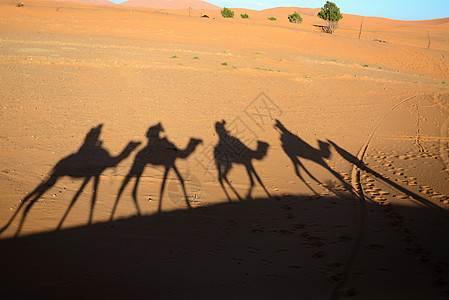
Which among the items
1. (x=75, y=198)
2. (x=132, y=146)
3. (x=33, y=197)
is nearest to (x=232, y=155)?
(x=132, y=146)

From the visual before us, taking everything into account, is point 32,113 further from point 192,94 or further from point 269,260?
point 269,260

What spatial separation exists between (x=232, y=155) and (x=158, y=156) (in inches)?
70.0

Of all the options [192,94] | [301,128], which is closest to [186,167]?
[301,128]

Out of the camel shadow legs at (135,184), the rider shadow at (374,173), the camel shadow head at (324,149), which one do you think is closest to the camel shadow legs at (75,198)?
the camel shadow legs at (135,184)

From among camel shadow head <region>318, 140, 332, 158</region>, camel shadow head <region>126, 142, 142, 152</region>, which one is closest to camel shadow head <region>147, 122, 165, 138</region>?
camel shadow head <region>126, 142, 142, 152</region>

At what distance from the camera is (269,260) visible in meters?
4.05

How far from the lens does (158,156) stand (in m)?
7.56

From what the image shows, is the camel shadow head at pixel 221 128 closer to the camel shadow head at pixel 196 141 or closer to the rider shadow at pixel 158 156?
the camel shadow head at pixel 196 141

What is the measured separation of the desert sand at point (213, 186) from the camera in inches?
145

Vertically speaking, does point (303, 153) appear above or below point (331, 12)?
below

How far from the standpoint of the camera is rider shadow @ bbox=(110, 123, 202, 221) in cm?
615

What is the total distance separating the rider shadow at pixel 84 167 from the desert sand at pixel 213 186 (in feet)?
0.13

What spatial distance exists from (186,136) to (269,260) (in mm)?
5508

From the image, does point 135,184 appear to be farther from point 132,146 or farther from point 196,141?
point 196,141
